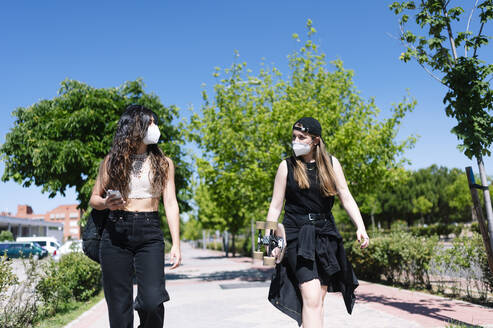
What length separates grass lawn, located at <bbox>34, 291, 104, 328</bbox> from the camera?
666cm

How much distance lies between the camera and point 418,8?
6031mm

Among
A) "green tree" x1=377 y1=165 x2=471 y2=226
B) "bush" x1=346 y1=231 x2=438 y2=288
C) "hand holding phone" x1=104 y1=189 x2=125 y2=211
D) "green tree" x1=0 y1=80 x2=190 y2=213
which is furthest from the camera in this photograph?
"green tree" x1=377 y1=165 x2=471 y2=226

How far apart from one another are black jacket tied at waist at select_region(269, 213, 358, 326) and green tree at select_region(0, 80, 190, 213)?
10111 mm

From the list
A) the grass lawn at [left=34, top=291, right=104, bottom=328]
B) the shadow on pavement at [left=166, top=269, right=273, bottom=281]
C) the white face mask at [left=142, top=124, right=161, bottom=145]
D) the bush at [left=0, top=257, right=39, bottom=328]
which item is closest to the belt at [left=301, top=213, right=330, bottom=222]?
the white face mask at [left=142, top=124, right=161, bottom=145]

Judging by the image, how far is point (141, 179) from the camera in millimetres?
3219

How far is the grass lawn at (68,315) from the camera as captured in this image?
6657 mm

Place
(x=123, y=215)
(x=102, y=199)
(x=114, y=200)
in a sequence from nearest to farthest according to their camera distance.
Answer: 1. (x=114, y=200)
2. (x=102, y=199)
3. (x=123, y=215)

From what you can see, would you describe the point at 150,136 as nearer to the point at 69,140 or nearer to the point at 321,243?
the point at 321,243

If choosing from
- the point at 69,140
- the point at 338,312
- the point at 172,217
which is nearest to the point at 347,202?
the point at 172,217

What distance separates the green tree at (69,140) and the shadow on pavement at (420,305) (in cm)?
740

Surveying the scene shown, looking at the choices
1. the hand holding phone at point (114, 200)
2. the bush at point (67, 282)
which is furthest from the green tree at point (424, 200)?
the hand holding phone at point (114, 200)

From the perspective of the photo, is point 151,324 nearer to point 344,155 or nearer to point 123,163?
point 123,163

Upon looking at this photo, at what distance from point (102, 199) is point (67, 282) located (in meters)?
7.08

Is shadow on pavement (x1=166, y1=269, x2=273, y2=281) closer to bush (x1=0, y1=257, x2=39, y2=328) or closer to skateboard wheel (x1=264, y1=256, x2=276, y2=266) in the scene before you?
bush (x1=0, y1=257, x2=39, y2=328)
